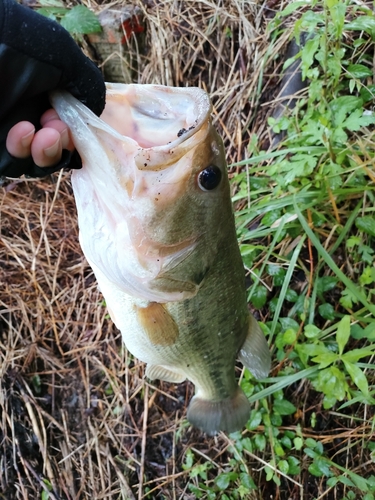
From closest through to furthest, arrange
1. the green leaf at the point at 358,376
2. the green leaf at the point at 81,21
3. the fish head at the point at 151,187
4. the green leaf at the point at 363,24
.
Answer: the fish head at the point at 151,187, the green leaf at the point at 358,376, the green leaf at the point at 363,24, the green leaf at the point at 81,21

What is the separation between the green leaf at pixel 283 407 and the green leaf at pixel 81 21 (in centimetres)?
263

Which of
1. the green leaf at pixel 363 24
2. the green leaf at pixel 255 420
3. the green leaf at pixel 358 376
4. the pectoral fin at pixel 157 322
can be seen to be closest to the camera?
the pectoral fin at pixel 157 322

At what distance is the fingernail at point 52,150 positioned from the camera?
1.12 metres

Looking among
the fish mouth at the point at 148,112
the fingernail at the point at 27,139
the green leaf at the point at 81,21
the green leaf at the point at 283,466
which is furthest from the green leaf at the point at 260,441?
the green leaf at the point at 81,21

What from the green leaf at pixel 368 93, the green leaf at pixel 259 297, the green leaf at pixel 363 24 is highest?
the green leaf at pixel 363 24

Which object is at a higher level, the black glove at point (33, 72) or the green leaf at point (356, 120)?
the black glove at point (33, 72)

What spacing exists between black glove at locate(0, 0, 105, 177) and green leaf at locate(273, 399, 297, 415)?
1828mm

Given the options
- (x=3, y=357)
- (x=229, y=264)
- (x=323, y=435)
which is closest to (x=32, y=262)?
(x=3, y=357)

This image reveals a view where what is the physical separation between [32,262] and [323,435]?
223 cm

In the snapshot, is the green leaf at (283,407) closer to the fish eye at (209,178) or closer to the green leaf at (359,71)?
the fish eye at (209,178)

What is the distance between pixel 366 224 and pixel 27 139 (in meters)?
1.75

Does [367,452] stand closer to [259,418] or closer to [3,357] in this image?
[259,418]

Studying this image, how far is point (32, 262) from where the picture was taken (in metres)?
3.19

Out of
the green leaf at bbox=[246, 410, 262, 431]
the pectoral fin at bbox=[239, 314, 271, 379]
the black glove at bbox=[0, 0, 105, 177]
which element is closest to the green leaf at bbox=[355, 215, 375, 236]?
the pectoral fin at bbox=[239, 314, 271, 379]
